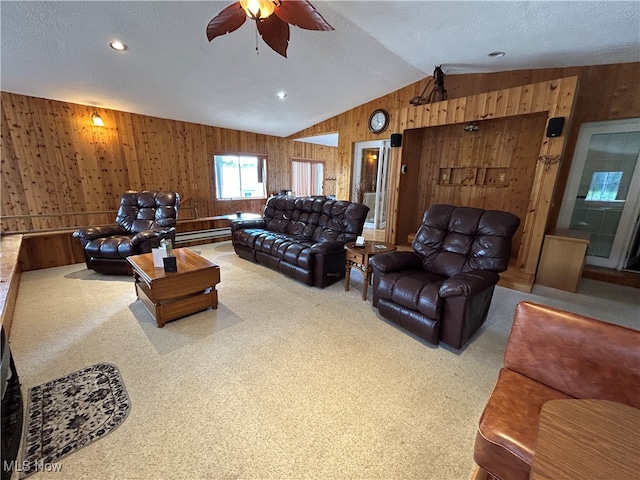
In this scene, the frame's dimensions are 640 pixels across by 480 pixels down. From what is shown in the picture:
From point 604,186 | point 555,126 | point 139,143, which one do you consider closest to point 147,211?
point 139,143

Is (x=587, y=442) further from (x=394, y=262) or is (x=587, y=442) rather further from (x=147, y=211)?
(x=147, y=211)

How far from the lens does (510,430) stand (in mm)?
1002

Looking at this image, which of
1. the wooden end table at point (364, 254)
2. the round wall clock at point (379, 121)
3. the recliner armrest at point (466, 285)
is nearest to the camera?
the recliner armrest at point (466, 285)

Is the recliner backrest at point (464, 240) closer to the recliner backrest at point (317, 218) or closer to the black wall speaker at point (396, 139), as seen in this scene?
the recliner backrest at point (317, 218)

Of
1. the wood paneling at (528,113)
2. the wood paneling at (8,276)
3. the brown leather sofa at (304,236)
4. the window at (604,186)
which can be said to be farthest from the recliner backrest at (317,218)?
the window at (604,186)

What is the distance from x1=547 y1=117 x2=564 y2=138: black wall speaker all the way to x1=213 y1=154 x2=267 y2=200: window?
5606 mm

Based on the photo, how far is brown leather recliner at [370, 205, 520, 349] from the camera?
79.7 inches

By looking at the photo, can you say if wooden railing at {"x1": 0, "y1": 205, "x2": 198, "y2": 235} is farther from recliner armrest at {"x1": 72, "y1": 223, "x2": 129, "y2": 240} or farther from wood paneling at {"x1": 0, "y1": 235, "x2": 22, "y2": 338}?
recliner armrest at {"x1": 72, "y1": 223, "x2": 129, "y2": 240}

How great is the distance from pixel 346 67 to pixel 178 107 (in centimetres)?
300

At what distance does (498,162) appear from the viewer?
4.16 meters

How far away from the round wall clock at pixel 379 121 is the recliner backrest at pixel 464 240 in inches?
116

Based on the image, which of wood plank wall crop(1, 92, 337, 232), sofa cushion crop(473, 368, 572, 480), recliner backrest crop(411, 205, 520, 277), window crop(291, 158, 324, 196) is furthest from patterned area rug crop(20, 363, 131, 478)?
window crop(291, 158, 324, 196)

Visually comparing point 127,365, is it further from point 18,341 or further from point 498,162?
point 498,162

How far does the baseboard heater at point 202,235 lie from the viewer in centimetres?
499
